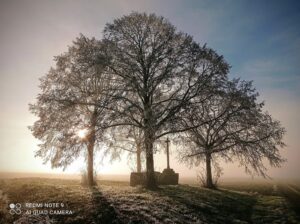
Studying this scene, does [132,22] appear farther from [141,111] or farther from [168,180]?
[168,180]

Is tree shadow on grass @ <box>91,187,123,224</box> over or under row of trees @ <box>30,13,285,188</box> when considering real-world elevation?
under

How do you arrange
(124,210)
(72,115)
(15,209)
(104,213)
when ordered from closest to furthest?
(104,213) < (124,210) < (15,209) < (72,115)

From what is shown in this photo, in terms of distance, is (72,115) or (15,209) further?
(72,115)

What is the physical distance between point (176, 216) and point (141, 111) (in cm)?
902

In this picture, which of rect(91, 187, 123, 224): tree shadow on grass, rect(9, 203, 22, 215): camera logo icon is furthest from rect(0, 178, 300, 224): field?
rect(9, 203, 22, 215): camera logo icon

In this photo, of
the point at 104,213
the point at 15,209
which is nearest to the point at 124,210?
the point at 104,213

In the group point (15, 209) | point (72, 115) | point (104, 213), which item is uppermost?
point (72, 115)

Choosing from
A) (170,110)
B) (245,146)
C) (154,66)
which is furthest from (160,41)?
(245,146)

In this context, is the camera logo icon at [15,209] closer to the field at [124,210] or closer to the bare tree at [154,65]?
the field at [124,210]

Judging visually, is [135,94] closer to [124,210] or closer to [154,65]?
[154,65]

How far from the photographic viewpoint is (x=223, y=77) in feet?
63.8

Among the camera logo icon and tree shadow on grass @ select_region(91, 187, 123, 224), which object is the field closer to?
tree shadow on grass @ select_region(91, 187, 123, 224)

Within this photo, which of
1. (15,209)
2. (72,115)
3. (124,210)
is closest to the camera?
(124,210)

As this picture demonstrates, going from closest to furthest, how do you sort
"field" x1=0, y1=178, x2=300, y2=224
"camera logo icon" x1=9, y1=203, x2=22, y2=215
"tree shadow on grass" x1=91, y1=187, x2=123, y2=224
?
1. "tree shadow on grass" x1=91, y1=187, x2=123, y2=224
2. "field" x1=0, y1=178, x2=300, y2=224
3. "camera logo icon" x1=9, y1=203, x2=22, y2=215
